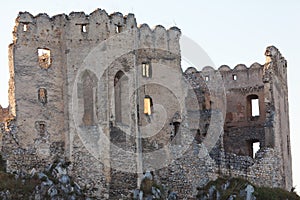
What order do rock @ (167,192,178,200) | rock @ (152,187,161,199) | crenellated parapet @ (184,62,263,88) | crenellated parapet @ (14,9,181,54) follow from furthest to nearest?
crenellated parapet @ (184,62,263,88) < rock @ (167,192,178,200) < crenellated parapet @ (14,9,181,54) < rock @ (152,187,161,199)

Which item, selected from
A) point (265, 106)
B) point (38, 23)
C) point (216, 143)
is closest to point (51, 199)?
point (38, 23)

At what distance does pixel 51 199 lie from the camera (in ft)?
142

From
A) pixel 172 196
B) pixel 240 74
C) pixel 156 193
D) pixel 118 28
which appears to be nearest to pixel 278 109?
pixel 240 74

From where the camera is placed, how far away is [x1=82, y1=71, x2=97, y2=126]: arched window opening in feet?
152

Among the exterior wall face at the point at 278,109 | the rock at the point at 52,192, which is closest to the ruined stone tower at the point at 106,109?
the rock at the point at 52,192

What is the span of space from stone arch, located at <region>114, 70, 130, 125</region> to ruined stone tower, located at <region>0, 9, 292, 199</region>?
1.8 inches

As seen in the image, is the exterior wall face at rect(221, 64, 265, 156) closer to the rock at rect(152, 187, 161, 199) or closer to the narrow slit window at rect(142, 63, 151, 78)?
the narrow slit window at rect(142, 63, 151, 78)

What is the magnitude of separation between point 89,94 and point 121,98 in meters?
1.72

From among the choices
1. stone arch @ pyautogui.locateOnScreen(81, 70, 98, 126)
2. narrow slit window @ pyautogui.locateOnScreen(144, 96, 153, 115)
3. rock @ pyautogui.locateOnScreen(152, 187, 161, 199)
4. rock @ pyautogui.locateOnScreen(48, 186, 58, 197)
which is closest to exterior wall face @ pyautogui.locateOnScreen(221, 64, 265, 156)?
narrow slit window @ pyautogui.locateOnScreen(144, 96, 153, 115)

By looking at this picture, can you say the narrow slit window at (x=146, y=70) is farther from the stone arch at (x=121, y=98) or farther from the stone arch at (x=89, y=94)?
the stone arch at (x=89, y=94)

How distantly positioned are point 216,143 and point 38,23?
472 inches

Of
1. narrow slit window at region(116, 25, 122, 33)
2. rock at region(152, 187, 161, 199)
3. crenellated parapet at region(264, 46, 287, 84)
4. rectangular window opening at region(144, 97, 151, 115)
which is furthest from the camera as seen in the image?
crenellated parapet at region(264, 46, 287, 84)

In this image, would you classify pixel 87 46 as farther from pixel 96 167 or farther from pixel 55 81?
pixel 96 167

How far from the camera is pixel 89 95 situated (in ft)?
152
